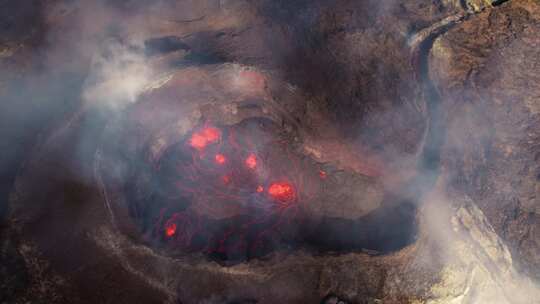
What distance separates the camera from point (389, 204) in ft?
34.1

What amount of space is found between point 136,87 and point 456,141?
9.91 m

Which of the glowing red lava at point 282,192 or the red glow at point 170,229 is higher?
the glowing red lava at point 282,192

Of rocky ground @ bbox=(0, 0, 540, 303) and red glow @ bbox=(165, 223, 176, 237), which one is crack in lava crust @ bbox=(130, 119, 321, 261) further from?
rocky ground @ bbox=(0, 0, 540, 303)

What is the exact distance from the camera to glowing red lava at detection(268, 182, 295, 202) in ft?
36.8

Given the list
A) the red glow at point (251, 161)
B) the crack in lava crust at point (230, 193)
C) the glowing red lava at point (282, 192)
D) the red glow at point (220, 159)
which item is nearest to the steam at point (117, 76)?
the crack in lava crust at point (230, 193)

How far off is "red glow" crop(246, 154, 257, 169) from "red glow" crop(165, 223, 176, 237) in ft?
10.5

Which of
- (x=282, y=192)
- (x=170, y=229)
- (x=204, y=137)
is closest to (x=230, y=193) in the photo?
(x=282, y=192)

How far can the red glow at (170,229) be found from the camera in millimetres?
10258

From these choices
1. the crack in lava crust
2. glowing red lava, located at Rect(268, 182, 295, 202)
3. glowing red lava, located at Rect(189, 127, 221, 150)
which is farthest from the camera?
glowing red lava, located at Rect(189, 127, 221, 150)

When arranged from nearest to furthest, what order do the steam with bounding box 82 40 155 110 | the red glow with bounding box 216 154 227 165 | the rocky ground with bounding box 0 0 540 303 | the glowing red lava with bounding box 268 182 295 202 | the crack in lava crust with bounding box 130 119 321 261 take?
the rocky ground with bounding box 0 0 540 303 < the crack in lava crust with bounding box 130 119 321 261 < the steam with bounding box 82 40 155 110 < the glowing red lava with bounding box 268 182 295 202 < the red glow with bounding box 216 154 227 165

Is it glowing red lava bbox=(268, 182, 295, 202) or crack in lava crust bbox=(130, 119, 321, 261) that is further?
glowing red lava bbox=(268, 182, 295, 202)

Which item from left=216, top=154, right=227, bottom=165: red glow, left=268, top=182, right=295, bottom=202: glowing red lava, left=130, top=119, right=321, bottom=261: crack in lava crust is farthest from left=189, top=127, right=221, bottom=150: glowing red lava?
left=268, top=182, right=295, bottom=202: glowing red lava

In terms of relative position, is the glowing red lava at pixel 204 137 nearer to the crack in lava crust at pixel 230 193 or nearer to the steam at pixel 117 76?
the crack in lava crust at pixel 230 193

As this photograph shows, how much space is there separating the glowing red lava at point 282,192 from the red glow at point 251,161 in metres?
1.03
